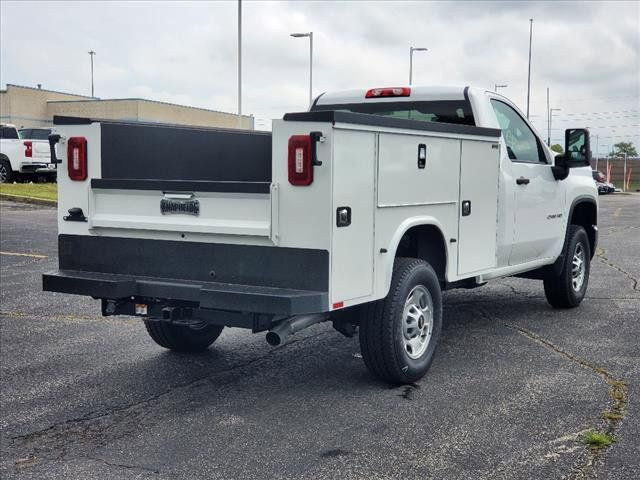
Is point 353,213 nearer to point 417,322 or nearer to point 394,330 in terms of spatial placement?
point 394,330

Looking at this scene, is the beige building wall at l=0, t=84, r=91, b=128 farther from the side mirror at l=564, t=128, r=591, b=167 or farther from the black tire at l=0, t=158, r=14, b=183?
the side mirror at l=564, t=128, r=591, b=167

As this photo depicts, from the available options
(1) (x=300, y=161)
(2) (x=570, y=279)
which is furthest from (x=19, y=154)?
(1) (x=300, y=161)

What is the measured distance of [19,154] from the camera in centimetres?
2648

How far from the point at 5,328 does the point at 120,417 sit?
3.07 m

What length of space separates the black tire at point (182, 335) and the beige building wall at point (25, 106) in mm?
47792

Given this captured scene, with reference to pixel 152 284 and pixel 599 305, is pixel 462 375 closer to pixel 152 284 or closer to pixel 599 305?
pixel 152 284

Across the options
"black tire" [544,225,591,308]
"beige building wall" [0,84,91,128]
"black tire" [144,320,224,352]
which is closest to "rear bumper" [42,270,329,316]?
"black tire" [144,320,224,352]

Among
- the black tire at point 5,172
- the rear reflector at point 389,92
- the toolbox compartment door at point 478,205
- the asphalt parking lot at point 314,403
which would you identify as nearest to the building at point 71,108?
the black tire at point 5,172

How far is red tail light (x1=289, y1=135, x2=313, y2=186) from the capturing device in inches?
187

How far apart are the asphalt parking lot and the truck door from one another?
0.78m

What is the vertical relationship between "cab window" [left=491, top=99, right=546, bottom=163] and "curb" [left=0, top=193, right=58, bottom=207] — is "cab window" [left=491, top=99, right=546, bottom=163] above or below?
above

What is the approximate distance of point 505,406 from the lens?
526 cm

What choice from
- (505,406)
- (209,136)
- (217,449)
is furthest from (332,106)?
(217,449)

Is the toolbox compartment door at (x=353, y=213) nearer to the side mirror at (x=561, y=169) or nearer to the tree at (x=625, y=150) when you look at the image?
the side mirror at (x=561, y=169)
